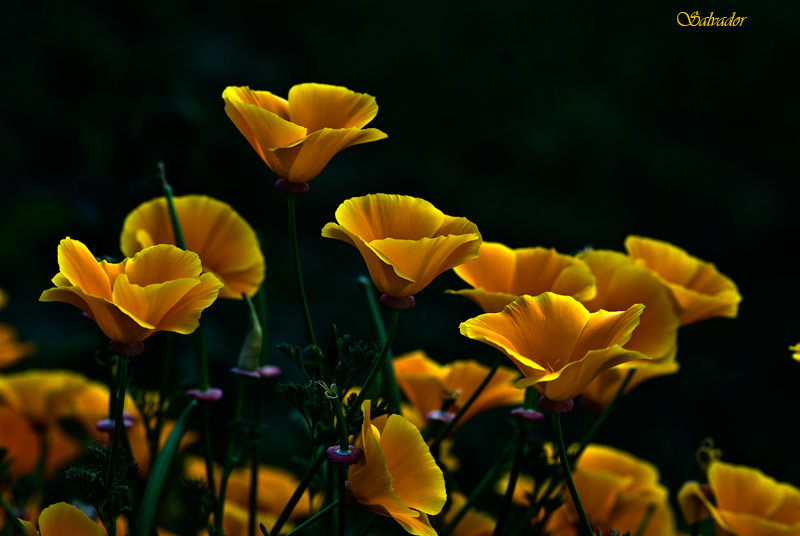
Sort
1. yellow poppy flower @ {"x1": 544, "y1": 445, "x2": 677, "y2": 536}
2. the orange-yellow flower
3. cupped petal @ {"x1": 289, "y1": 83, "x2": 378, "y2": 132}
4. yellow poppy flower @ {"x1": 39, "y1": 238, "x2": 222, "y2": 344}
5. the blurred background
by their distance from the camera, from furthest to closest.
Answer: the blurred background → the orange-yellow flower → yellow poppy flower @ {"x1": 544, "y1": 445, "x2": 677, "y2": 536} → cupped petal @ {"x1": 289, "y1": 83, "x2": 378, "y2": 132} → yellow poppy flower @ {"x1": 39, "y1": 238, "x2": 222, "y2": 344}

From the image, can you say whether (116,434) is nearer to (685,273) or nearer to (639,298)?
(639,298)

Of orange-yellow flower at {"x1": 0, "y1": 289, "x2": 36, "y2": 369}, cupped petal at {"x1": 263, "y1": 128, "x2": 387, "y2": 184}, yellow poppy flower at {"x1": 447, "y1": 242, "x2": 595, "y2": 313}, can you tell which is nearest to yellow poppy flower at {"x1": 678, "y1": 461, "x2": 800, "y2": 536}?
yellow poppy flower at {"x1": 447, "y1": 242, "x2": 595, "y2": 313}

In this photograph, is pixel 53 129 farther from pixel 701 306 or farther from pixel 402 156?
pixel 701 306

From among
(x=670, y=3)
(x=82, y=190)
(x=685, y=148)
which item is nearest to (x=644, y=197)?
(x=685, y=148)

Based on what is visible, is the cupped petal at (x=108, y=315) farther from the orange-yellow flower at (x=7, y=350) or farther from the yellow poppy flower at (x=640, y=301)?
the orange-yellow flower at (x=7, y=350)

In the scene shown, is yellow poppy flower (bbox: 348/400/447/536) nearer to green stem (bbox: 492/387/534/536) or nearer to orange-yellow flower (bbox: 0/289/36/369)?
green stem (bbox: 492/387/534/536)

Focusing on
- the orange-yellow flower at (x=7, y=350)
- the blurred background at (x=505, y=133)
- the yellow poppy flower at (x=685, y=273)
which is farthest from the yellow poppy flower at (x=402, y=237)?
the blurred background at (x=505, y=133)


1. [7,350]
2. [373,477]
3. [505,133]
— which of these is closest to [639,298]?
[373,477]
